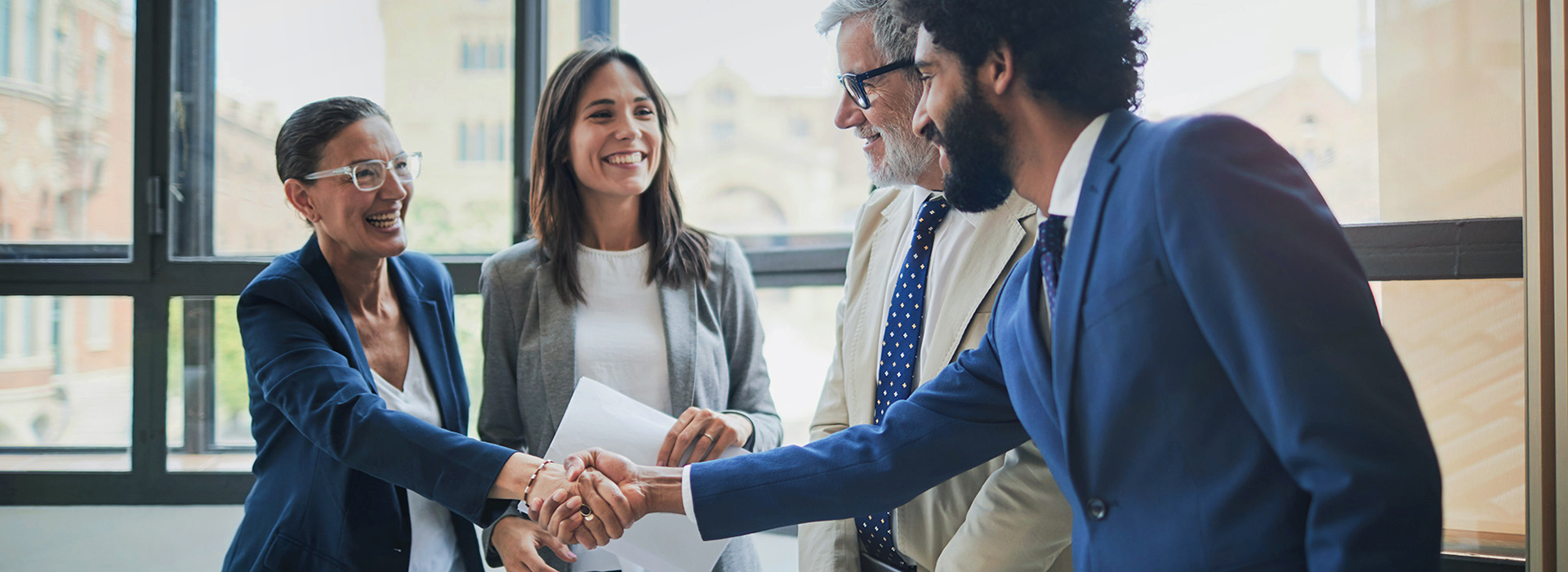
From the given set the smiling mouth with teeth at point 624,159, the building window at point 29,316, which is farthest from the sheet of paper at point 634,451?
the building window at point 29,316

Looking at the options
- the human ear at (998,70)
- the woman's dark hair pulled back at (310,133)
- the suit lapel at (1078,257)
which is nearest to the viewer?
the suit lapel at (1078,257)

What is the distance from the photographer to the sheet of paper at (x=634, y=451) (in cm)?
156

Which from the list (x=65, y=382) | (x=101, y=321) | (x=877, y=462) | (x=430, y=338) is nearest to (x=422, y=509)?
(x=430, y=338)

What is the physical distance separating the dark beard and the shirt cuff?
2.21 feet

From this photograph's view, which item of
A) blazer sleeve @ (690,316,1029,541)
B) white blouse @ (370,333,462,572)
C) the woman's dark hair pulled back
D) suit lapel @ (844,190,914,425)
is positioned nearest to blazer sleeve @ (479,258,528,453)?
white blouse @ (370,333,462,572)

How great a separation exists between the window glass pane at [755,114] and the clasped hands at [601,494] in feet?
4.17

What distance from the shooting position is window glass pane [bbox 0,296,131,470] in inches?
110

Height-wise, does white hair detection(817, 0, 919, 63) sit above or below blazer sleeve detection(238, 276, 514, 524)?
above

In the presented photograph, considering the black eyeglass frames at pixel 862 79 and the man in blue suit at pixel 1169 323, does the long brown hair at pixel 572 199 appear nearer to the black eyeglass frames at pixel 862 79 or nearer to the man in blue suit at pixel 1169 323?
the black eyeglass frames at pixel 862 79

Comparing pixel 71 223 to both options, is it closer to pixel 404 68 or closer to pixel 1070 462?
pixel 404 68

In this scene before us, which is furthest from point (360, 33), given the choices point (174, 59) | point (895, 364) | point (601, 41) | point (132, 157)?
point (895, 364)

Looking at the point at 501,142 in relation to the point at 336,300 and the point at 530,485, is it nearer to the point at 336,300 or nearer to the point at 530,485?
the point at 336,300

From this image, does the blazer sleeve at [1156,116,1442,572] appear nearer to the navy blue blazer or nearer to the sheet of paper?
the sheet of paper

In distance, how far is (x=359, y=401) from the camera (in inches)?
60.1
